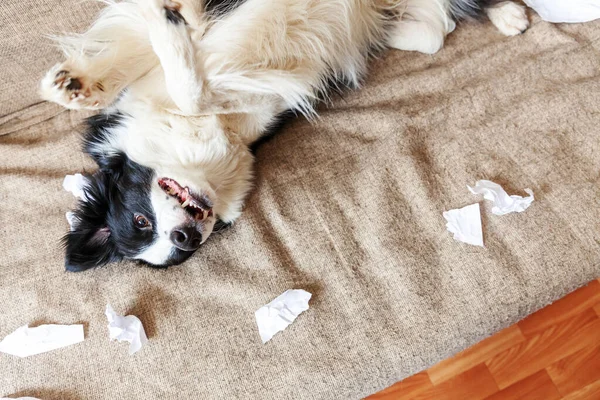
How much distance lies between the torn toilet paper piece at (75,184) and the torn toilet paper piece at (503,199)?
1541mm

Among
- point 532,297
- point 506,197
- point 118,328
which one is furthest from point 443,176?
point 118,328

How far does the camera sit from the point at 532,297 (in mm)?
1632

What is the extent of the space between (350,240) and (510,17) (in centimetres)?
121

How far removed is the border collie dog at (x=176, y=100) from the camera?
5.29 ft

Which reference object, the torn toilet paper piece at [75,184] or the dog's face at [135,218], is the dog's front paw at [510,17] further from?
the torn toilet paper piece at [75,184]

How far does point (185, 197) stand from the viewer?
1.65 meters

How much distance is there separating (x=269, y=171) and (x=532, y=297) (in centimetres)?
106

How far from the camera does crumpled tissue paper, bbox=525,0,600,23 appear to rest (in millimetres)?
1981

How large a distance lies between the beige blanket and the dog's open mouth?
9.6 inches

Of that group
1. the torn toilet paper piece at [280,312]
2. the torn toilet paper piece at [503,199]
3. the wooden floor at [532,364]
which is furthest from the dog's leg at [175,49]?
the wooden floor at [532,364]

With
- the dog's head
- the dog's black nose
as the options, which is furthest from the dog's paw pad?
the dog's black nose

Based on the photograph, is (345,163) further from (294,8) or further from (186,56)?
(186,56)

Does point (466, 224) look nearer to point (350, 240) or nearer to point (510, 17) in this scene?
point (350, 240)

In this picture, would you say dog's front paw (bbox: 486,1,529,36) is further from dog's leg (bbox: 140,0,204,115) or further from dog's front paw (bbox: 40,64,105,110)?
dog's front paw (bbox: 40,64,105,110)
